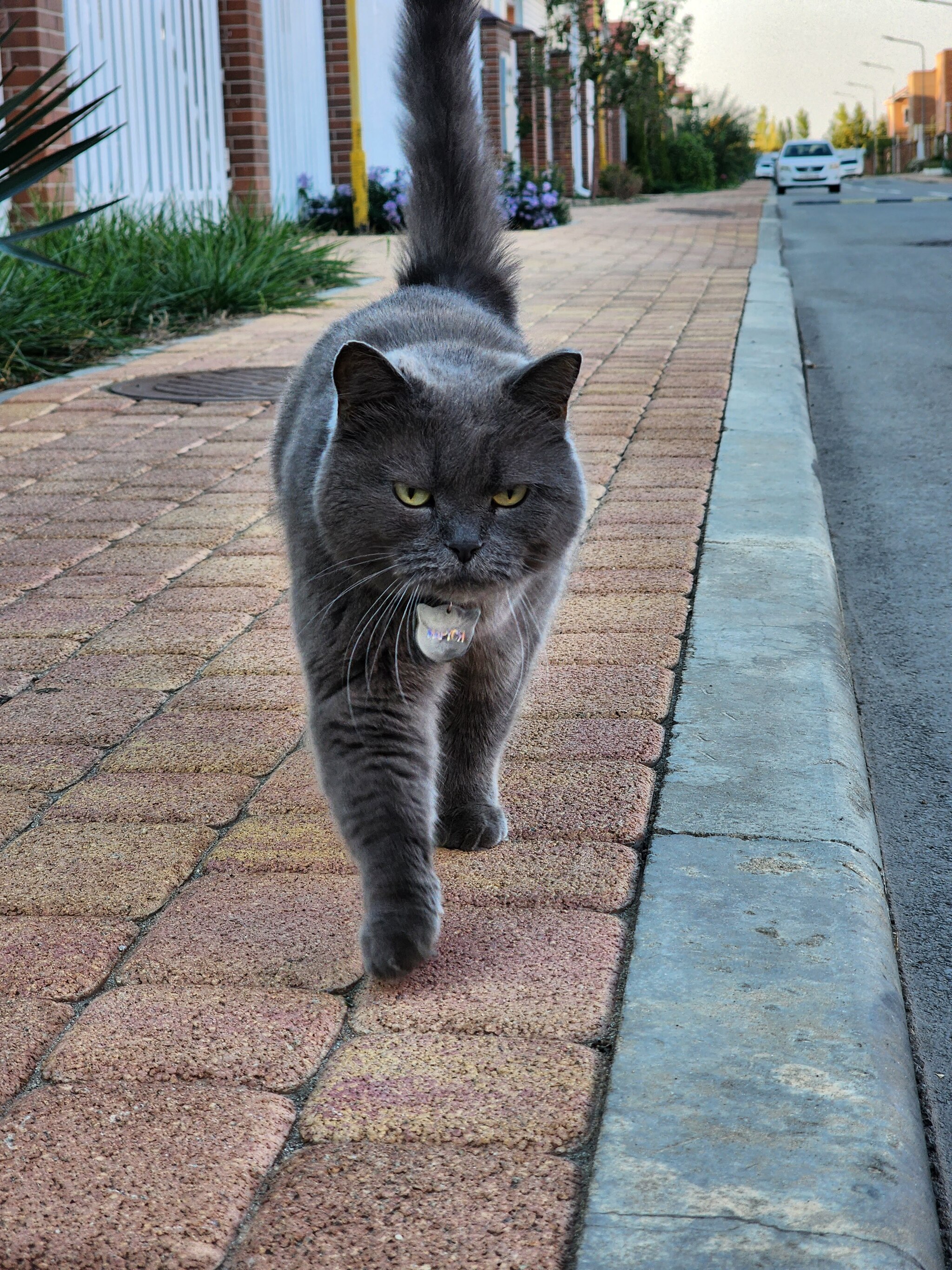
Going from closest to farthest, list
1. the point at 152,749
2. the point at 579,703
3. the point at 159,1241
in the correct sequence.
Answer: the point at 159,1241 → the point at 152,749 → the point at 579,703

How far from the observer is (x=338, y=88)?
15.5 m

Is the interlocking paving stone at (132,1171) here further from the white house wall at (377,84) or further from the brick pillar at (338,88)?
the white house wall at (377,84)

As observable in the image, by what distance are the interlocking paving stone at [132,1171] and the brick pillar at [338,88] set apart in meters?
14.9

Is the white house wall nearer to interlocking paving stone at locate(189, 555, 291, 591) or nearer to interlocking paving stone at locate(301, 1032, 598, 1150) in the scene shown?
interlocking paving stone at locate(189, 555, 291, 591)

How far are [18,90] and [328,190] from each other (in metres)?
6.96

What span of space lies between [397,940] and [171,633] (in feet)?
5.49

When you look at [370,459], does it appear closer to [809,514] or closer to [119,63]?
[809,514]

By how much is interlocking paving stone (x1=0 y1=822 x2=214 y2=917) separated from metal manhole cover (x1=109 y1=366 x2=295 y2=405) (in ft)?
13.0

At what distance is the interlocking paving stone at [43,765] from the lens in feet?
8.26

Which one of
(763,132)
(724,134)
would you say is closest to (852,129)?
(763,132)

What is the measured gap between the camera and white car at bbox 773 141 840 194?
35.7 metres

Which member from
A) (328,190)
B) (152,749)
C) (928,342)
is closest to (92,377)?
(152,749)

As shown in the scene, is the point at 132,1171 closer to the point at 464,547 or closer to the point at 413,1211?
the point at 413,1211

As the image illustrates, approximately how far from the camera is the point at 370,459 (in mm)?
2084
